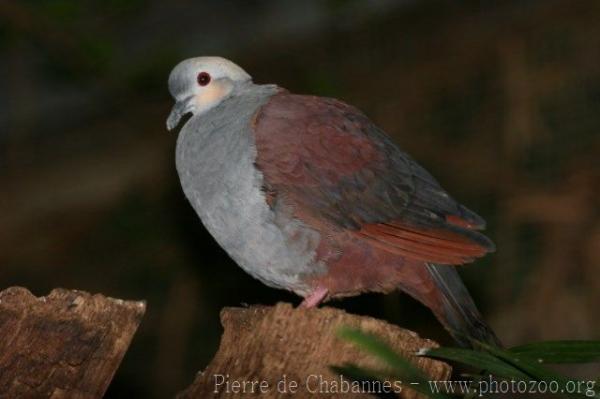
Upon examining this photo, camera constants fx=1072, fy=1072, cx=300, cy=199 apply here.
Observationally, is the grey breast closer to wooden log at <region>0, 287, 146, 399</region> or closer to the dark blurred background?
wooden log at <region>0, 287, 146, 399</region>

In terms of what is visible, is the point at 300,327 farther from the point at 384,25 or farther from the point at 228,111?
the point at 384,25

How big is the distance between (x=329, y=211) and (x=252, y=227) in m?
0.25

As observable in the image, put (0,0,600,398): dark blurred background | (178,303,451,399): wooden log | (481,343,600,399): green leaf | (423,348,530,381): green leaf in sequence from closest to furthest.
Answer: (481,343,600,399): green leaf, (423,348,530,381): green leaf, (178,303,451,399): wooden log, (0,0,600,398): dark blurred background

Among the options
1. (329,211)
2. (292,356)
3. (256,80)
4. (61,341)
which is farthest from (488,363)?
(256,80)

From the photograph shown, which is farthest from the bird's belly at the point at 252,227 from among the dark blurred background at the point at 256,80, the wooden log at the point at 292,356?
the dark blurred background at the point at 256,80

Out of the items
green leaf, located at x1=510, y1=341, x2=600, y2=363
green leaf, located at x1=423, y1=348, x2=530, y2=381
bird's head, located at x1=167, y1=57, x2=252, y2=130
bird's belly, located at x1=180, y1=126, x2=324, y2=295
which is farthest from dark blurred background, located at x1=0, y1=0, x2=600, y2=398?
green leaf, located at x1=423, y1=348, x2=530, y2=381

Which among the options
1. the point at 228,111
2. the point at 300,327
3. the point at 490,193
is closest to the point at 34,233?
the point at 490,193

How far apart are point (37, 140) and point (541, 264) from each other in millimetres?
3228

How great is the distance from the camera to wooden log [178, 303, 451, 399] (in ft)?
7.68

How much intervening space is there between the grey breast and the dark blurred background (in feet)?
7.82

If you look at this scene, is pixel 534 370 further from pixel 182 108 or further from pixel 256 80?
pixel 256 80

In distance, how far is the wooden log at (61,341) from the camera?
2354 millimetres

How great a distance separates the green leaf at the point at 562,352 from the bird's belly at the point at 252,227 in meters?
1.19

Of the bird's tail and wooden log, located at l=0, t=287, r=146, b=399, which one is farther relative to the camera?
the bird's tail
